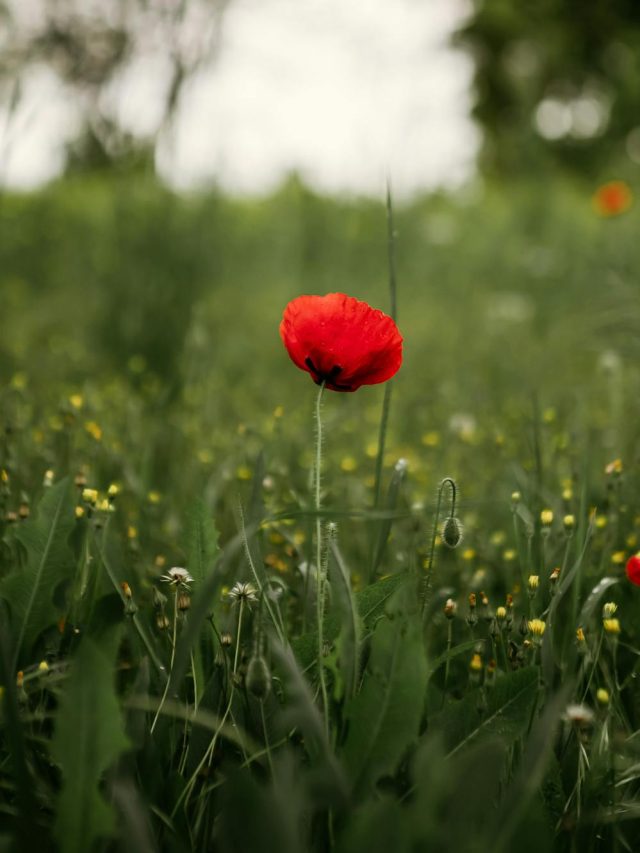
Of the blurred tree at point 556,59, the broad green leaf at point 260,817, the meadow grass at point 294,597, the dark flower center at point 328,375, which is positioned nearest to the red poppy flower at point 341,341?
the dark flower center at point 328,375

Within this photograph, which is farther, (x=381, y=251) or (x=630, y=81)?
(x=630, y=81)

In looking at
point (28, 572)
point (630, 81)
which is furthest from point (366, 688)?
point (630, 81)

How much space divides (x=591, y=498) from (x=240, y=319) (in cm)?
297

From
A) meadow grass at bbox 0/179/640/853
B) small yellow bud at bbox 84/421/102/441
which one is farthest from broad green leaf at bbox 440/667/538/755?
small yellow bud at bbox 84/421/102/441

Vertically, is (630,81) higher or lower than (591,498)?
higher

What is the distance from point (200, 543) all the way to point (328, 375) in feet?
0.90

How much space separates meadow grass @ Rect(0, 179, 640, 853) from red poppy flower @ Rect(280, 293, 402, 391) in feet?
0.42

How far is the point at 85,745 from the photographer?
0.70 metres

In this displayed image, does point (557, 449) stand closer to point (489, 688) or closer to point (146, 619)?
point (489, 688)

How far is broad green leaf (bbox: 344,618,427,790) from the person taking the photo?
30.2 inches

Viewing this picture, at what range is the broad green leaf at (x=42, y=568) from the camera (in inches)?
40.4

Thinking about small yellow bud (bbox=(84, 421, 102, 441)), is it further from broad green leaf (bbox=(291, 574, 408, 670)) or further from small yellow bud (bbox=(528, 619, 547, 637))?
small yellow bud (bbox=(528, 619, 547, 637))

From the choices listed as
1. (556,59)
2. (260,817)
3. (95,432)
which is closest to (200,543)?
(260,817)

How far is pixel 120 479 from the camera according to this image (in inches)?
68.9
